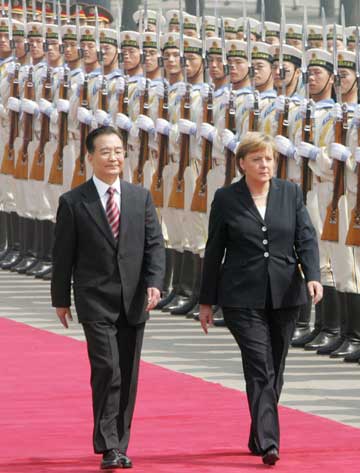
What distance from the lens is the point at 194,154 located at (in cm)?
1600

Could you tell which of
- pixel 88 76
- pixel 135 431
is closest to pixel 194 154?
pixel 88 76

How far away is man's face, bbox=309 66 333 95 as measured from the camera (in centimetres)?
1414

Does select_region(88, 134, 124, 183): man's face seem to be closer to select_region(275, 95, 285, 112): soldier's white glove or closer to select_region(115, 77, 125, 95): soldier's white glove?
select_region(275, 95, 285, 112): soldier's white glove

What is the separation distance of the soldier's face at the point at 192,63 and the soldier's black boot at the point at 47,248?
3.03 meters

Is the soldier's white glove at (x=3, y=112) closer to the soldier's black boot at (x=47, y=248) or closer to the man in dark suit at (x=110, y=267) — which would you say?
the soldier's black boot at (x=47, y=248)

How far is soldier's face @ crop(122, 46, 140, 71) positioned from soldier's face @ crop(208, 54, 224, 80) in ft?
4.87

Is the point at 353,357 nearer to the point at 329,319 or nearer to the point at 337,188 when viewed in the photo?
the point at 329,319

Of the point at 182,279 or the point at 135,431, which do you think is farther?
the point at 182,279

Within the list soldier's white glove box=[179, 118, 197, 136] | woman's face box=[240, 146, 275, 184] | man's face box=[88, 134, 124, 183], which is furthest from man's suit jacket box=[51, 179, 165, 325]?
soldier's white glove box=[179, 118, 197, 136]

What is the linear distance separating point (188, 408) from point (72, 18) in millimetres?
9699

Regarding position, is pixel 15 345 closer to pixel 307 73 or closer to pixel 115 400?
pixel 307 73

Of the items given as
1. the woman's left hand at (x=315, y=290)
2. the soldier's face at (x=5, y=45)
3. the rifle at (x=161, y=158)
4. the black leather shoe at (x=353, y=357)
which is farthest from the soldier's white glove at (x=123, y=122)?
the woman's left hand at (x=315, y=290)

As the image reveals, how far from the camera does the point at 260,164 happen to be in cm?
998

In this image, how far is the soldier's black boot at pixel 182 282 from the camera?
16109mm
